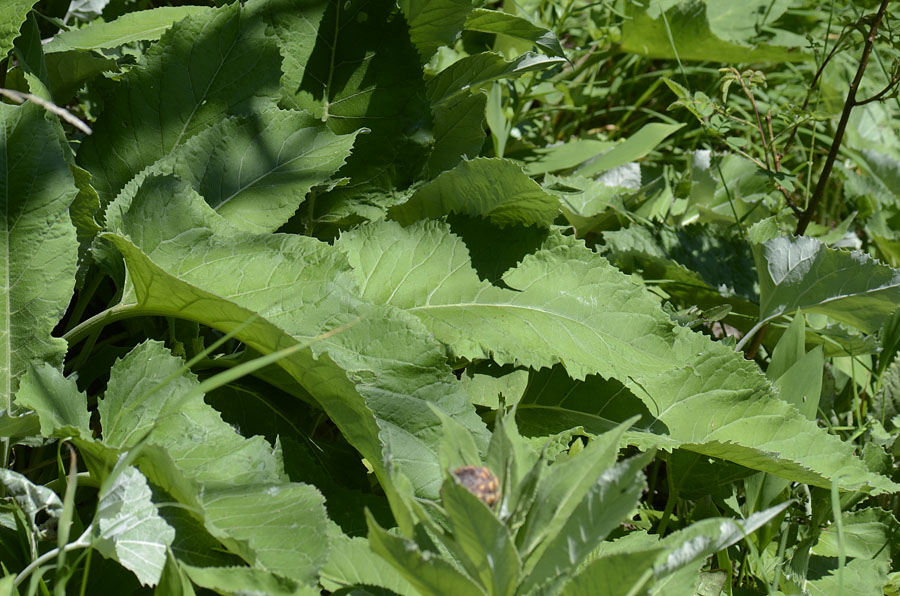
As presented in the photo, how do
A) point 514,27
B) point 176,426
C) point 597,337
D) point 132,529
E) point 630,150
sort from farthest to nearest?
point 630,150, point 514,27, point 597,337, point 176,426, point 132,529

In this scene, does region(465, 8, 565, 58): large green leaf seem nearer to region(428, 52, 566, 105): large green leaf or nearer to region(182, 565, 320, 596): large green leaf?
region(428, 52, 566, 105): large green leaf

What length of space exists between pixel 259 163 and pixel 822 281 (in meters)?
1.20

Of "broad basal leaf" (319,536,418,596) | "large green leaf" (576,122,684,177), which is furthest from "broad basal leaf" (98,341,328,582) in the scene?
"large green leaf" (576,122,684,177)

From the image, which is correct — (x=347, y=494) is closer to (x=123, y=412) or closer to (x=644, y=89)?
(x=123, y=412)

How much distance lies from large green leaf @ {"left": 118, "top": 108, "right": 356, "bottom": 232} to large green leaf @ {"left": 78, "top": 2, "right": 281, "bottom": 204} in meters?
0.08

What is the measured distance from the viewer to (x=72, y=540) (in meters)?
1.22

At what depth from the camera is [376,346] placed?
1.35 meters

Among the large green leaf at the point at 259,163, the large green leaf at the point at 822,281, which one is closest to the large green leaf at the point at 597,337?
the large green leaf at the point at 259,163

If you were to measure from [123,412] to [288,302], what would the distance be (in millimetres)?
280

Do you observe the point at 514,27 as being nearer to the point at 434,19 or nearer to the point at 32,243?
the point at 434,19

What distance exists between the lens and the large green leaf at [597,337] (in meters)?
1.51

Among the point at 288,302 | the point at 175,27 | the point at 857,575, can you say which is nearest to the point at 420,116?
the point at 175,27

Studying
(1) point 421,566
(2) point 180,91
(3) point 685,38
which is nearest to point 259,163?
(2) point 180,91

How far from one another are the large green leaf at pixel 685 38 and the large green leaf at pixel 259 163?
1.66 m
